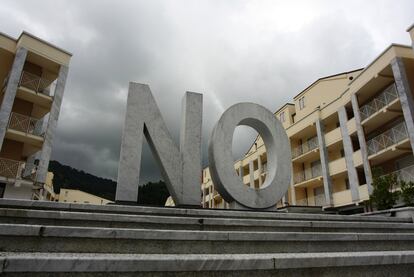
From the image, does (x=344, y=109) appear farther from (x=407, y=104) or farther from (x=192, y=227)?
(x=192, y=227)

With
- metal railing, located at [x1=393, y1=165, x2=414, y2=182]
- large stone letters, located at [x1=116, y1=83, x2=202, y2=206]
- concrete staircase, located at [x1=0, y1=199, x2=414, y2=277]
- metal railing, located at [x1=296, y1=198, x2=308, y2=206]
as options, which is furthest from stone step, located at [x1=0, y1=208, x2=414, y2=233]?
metal railing, located at [x1=296, y1=198, x2=308, y2=206]

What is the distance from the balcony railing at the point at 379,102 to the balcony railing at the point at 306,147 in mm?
6408

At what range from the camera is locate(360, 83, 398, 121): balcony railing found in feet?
64.9

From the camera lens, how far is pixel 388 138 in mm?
19844

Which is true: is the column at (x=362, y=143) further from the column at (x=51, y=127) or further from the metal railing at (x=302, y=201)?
the column at (x=51, y=127)

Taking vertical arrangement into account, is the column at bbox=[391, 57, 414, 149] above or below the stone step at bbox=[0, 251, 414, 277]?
above

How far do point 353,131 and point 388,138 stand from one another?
3.52m

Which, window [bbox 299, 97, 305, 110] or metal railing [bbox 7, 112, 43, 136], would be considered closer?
metal railing [bbox 7, 112, 43, 136]

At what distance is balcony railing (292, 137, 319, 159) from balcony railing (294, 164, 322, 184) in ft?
6.03

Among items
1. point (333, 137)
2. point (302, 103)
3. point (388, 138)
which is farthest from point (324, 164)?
point (302, 103)

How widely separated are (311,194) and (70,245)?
1123 inches

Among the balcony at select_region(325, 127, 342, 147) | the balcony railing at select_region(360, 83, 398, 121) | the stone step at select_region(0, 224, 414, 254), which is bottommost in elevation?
the stone step at select_region(0, 224, 414, 254)

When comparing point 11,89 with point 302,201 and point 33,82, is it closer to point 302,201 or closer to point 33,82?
point 33,82

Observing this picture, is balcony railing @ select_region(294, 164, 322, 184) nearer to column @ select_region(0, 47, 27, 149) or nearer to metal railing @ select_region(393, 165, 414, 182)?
metal railing @ select_region(393, 165, 414, 182)
